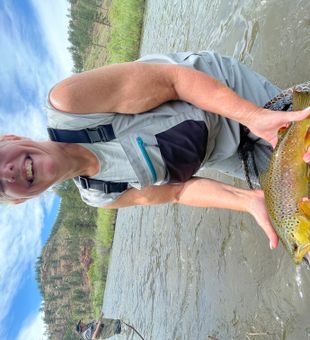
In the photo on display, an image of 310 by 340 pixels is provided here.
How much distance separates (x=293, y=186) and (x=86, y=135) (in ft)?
3.30

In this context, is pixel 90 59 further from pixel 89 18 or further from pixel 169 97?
pixel 169 97

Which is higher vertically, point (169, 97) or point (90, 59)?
point (169, 97)

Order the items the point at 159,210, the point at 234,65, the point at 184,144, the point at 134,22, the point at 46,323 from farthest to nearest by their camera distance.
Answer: the point at 46,323 < the point at 134,22 < the point at 159,210 < the point at 234,65 < the point at 184,144

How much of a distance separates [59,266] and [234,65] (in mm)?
57737

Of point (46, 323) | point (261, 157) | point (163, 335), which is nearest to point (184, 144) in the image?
point (261, 157)

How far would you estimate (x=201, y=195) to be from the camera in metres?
2.61

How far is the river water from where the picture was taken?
3.30 metres

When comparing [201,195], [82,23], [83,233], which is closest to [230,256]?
[201,195]

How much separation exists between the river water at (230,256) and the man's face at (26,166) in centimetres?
186

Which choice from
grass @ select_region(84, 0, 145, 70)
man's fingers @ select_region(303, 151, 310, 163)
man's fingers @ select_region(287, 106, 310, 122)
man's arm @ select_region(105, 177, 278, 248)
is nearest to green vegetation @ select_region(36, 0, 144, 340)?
grass @ select_region(84, 0, 145, 70)

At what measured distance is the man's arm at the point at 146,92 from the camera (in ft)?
6.42

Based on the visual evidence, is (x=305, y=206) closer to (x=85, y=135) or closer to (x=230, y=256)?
(x=85, y=135)

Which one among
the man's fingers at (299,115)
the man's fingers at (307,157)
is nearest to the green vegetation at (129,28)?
the man's fingers at (299,115)

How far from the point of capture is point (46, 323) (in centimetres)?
4959
